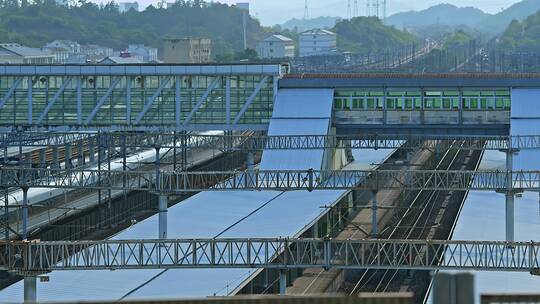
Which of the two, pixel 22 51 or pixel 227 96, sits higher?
pixel 22 51

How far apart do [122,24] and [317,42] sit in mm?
18941

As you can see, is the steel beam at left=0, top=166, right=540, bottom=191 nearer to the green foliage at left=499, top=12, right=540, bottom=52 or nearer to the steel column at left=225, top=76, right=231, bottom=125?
the steel column at left=225, top=76, right=231, bottom=125

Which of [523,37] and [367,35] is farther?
[367,35]

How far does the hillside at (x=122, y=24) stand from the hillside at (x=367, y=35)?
25.7 ft

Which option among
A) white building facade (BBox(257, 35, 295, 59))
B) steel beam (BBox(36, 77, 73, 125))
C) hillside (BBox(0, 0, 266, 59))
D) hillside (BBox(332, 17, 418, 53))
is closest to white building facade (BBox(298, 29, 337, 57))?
hillside (BBox(332, 17, 418, 53))

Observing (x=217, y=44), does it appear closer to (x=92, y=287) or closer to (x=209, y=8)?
(x=209, y=8)

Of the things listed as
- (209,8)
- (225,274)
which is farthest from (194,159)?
(209,8)

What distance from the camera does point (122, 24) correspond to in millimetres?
107688

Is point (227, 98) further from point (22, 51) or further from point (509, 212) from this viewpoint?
point (22, 51)

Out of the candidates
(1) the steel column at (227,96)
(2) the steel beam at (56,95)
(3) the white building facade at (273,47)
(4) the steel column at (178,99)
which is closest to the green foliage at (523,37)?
(3) the white building facade at (273,47)

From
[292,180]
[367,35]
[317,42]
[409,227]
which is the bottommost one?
[409,227]

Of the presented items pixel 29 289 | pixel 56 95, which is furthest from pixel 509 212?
pixel 56 95

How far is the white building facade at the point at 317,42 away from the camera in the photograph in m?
97.2

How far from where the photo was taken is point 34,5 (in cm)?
9838
